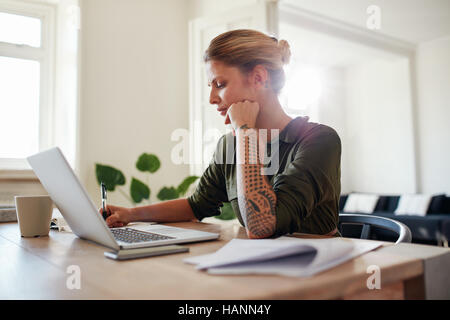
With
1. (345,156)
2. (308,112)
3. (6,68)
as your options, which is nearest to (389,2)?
(308,112)

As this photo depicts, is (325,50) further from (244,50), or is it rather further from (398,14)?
(244,50)

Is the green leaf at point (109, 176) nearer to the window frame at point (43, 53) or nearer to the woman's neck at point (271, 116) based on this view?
the window frame at point (43, 53)

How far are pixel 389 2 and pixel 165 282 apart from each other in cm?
491

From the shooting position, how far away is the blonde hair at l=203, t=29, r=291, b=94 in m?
1.25

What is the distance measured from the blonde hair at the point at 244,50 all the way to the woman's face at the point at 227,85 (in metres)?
0.02

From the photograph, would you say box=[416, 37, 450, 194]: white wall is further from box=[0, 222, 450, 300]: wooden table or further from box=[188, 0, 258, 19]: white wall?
box=[0, 222, 450, 300]: wooden table

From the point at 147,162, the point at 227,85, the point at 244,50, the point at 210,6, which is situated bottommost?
the point at 147,162

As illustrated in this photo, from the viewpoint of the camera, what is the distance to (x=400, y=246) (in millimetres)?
757

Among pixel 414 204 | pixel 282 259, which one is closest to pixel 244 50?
pixel 282 259

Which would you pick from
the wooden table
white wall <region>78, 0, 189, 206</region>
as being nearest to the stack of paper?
the wooden table

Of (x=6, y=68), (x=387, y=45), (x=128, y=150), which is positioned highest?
(x=387, y=45)

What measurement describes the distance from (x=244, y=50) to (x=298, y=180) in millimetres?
467

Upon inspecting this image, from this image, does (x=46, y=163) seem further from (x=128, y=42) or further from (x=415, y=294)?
(x=128, y=42)

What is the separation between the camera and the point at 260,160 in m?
1.11
